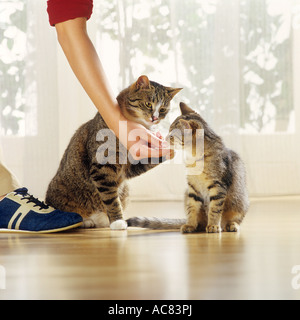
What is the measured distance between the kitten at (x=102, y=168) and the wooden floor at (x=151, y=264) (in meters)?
0.18

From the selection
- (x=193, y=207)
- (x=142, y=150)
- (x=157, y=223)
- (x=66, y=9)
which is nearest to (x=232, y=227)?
(x=193, y=207)

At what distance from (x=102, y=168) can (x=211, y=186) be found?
0.44 m

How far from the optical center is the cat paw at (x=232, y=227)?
5.68 feet

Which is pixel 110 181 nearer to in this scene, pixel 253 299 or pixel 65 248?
pixel 65 248

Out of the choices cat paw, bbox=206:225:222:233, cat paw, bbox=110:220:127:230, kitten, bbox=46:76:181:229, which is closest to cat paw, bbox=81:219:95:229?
kitten, bbox=46:76:181:229

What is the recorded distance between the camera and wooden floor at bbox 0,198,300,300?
0.90 meters

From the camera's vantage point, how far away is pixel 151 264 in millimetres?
1167

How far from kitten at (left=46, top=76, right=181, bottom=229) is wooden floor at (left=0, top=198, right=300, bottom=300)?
0.58 feet

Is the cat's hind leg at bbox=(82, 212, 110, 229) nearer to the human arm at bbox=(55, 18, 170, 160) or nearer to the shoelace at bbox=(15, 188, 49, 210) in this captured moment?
the shoelace at bbox=(15, 188, 49, 210)

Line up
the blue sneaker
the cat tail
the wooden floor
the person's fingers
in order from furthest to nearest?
the cat tail
the blue sneaker
the person's fingers
the wooden floor

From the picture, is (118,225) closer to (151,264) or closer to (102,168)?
(102,168)

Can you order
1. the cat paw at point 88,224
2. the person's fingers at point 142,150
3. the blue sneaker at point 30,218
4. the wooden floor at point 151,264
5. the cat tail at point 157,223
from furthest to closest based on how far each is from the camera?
the cat paw at point 88,224 < the cat tail at point 157,223 < the blue sneaker at point 30,218 < the person's fingers at point 142,150 < the wooden floor at point 151,264

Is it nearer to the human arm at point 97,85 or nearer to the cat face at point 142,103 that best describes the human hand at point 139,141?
the human arm at point 97,85

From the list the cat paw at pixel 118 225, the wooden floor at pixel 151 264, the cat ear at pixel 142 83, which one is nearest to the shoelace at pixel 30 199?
the wooden floor at pixel 151 264
